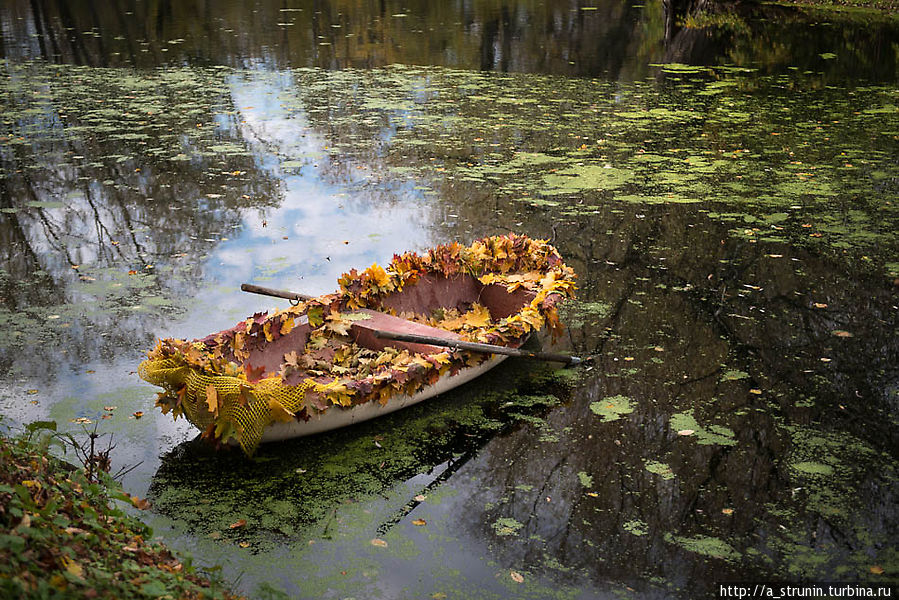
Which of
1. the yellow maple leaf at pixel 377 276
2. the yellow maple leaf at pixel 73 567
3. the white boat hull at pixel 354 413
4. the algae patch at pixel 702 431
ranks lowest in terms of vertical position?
the algae patch at pixel 702 431

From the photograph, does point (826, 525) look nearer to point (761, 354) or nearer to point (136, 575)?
point (761, 354)

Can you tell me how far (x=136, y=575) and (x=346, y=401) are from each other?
6.35ft

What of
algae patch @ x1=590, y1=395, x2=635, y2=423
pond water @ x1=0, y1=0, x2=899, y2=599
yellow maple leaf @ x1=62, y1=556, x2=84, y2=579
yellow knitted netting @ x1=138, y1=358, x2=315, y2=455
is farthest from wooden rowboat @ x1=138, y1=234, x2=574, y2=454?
yellow maple leaf @ x1=62, y1=556, x2=84, y2=579

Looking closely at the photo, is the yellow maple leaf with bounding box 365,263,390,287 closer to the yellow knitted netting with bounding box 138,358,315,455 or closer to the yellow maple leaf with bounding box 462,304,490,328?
the yellow maple leaf with bounding box 462,304,490,328

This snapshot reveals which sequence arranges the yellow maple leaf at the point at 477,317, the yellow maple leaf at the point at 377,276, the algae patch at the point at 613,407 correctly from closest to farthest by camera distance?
the algae patch at the point at 613,407
the yellow maple leaf at the point at 377,276
the yellow maple leaf at the point at 477,317

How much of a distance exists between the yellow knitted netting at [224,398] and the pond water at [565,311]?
0.30 metres

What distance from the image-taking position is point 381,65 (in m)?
18.2

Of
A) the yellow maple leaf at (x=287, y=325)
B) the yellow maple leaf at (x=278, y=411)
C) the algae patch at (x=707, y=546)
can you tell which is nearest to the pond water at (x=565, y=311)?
the algae patch at (x=707, y=546)

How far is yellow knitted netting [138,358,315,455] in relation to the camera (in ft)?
15.4

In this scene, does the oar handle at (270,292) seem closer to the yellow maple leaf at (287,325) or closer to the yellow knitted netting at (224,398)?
the yellow maple leaf at (287,325)

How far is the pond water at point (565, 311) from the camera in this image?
4.37 meters

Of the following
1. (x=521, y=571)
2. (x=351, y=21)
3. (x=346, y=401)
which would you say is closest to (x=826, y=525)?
(x=521, y=571)

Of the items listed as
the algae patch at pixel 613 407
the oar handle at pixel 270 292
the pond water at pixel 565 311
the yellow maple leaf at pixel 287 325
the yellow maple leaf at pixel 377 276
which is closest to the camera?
the pond water at pixel 565 311

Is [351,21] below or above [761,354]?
above
